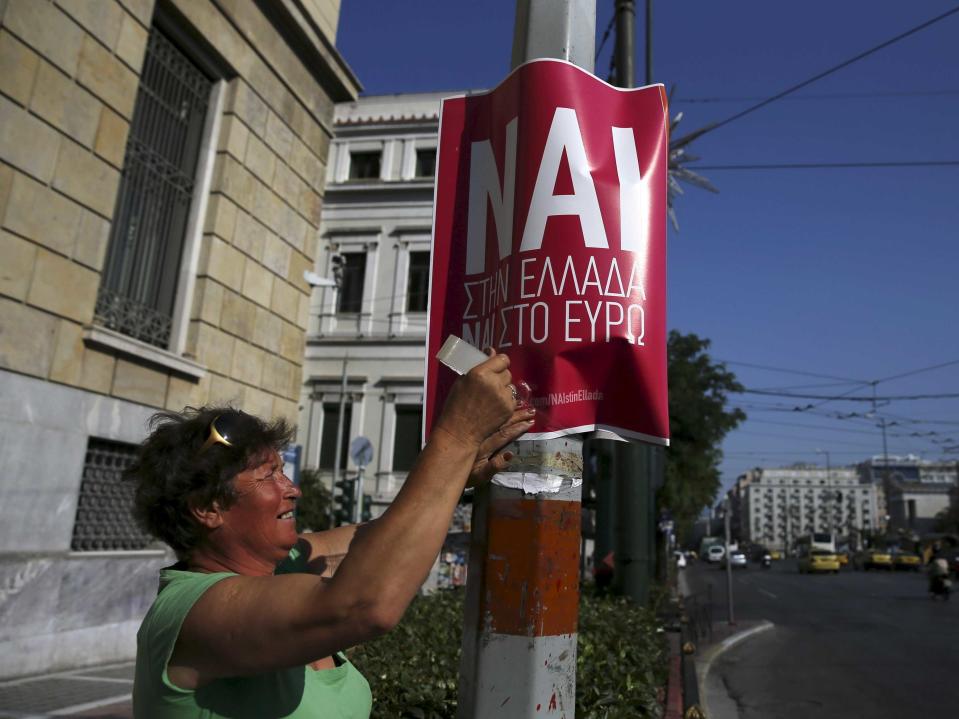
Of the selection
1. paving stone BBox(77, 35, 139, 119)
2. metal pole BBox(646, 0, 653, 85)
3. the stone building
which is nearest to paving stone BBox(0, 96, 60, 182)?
the stone building

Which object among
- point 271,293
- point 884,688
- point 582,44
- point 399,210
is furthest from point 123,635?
point 399,210

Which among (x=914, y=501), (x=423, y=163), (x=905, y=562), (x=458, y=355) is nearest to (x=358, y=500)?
(x=458, y=355)

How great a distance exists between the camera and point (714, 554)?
70.7 m

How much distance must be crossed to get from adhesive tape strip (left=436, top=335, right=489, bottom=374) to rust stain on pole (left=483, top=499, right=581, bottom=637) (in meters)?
0.60

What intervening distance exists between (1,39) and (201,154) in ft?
10.0

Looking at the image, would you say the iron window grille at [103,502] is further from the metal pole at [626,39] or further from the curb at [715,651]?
the metal pole at [626,39]

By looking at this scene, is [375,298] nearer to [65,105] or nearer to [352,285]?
[352,285]

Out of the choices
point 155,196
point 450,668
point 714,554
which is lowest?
point 714,554

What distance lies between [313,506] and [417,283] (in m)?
8.69

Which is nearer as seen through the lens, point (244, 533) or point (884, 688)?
point (244, 533)

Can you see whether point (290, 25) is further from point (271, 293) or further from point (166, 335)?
point (166, 335)

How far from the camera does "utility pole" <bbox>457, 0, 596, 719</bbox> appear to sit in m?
1.96

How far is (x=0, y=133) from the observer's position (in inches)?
258

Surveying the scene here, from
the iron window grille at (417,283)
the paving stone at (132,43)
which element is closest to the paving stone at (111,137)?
the paving stone at (132,43)
